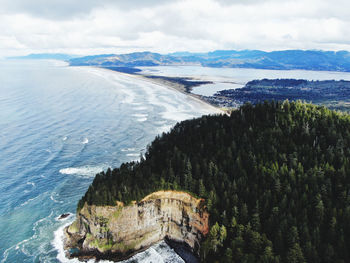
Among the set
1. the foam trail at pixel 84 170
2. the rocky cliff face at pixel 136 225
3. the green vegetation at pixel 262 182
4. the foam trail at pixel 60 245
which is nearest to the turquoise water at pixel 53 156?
the foam trail at pixel 84 170

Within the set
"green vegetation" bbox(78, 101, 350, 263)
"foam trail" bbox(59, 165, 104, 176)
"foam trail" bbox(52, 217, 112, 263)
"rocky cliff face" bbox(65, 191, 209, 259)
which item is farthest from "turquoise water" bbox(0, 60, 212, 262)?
"green vegetation" bbox(78, 101, 350, 263)

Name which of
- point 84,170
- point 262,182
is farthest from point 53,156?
point 262,182

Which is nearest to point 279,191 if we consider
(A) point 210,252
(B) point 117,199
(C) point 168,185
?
(A) point 210,252

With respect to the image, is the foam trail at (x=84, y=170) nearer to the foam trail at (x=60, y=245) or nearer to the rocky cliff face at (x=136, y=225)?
the foam trail at (x=60, y=245)

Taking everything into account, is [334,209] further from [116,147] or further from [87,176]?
[116,147]

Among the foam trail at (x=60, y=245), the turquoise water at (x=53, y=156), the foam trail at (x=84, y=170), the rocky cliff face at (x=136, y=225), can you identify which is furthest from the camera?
the foam trail at (x=84, y=170)
